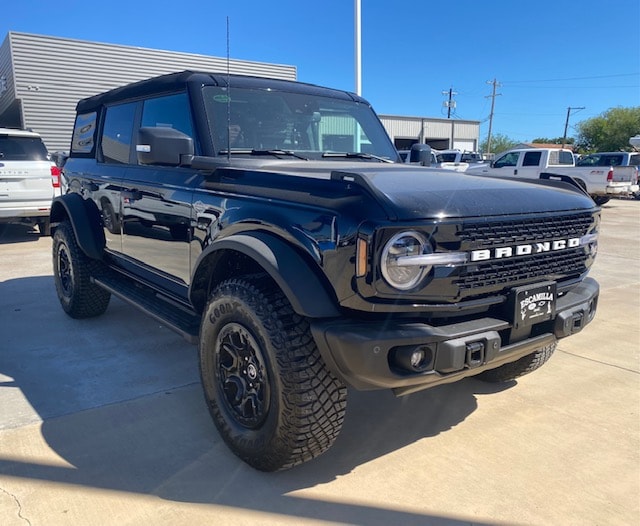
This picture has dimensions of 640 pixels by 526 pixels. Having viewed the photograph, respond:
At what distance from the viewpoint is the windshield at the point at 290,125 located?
130 inches

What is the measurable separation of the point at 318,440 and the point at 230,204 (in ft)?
4.22

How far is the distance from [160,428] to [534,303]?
214cm

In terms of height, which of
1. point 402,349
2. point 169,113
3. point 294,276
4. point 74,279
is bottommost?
point 74,279

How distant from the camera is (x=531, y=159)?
18.2m

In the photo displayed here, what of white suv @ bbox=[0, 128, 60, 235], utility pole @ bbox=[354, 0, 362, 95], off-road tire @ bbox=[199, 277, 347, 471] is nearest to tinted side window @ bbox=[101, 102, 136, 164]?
off-road tire @ bbox=[199, 277, 347, 471]

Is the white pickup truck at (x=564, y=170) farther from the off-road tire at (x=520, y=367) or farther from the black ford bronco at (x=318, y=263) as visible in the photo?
the black ford bronco at (x=318, y=263)

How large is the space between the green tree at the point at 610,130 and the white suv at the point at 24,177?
55.7 m

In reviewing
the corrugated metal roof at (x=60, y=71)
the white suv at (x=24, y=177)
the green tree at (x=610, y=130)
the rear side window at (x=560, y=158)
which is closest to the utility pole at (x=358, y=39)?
the corrugated metal roof at (x=60, y=71)

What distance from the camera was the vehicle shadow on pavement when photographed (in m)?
2.51

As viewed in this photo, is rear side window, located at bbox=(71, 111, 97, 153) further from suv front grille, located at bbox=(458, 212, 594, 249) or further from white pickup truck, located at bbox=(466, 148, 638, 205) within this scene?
white pickup truck, located at bbox=(466, 148, 638, 205)

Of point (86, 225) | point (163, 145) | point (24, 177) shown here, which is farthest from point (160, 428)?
point (24, 177)

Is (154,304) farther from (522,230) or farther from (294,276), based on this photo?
(522,230)

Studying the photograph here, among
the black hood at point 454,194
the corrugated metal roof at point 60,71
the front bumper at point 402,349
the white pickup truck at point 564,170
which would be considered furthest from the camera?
the white pickup truck at point 564,170

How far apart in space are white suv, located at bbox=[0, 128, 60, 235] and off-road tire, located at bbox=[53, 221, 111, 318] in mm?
4823
